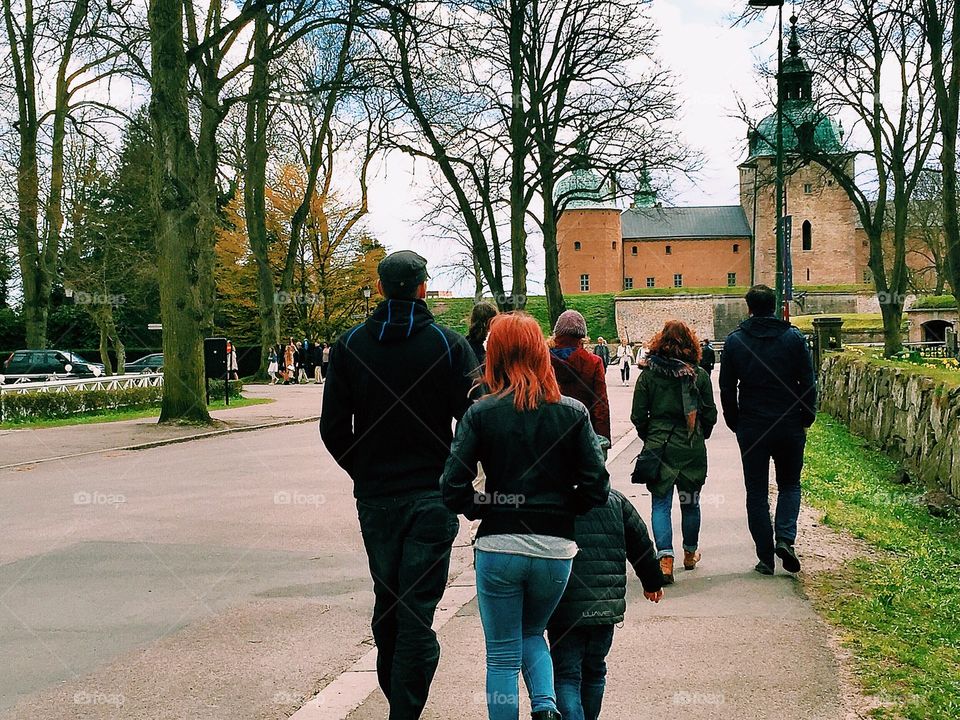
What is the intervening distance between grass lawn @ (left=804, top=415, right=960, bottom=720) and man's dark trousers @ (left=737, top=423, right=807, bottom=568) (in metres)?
0.40

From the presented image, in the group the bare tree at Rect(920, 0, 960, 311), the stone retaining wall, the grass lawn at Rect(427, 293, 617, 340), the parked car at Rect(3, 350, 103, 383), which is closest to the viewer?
the stone retaining wall

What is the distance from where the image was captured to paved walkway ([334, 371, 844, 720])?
15.3 ft

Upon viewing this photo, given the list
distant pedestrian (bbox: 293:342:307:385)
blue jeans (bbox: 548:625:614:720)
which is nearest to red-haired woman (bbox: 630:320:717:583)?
blue jeans (bbox: 548:625:614:720)

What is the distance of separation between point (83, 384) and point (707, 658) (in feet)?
76.2

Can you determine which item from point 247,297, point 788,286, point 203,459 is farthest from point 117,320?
point 203,459

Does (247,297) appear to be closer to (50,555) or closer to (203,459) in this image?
(203,459)

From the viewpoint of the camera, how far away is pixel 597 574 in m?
4.06

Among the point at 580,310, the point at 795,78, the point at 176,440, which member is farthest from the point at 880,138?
the point at 580,310

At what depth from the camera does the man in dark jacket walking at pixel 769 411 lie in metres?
7.14

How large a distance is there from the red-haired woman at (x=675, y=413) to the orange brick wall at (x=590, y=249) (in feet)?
311

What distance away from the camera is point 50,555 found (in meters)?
8.20

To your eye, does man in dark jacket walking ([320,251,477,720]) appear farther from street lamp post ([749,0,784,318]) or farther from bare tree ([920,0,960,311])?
street lamp post ([749,0,784,318])

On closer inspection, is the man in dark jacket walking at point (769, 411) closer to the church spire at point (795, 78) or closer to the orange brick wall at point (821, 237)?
the church spire at point (795, 78)

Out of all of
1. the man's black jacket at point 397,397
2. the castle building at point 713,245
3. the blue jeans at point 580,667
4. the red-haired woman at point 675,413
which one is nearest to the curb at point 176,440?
the red-haired woman at point 675,413
